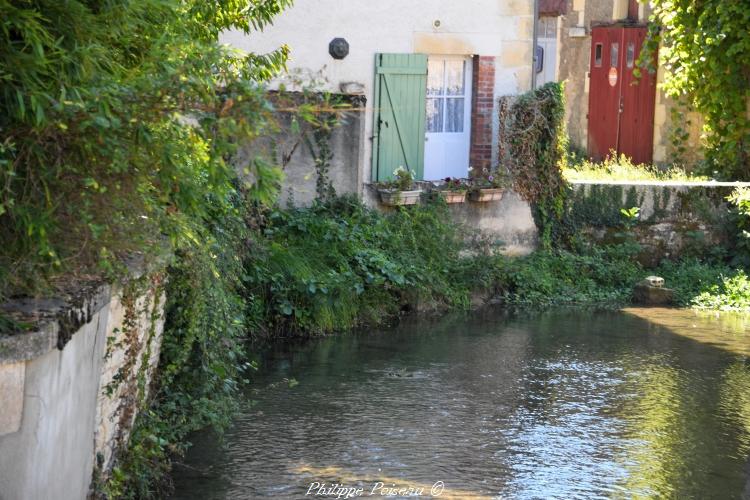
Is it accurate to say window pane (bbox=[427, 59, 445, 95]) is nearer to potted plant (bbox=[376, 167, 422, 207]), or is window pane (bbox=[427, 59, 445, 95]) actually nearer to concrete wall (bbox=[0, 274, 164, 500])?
potted plant (bbox=[376, 167, 422, 207])

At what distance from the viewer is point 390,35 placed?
14.0 metres

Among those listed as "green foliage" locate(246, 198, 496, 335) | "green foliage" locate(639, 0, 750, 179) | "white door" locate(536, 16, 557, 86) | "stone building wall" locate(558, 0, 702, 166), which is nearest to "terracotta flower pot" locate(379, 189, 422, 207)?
"green foliage" locate(246, 198, 496, 335)

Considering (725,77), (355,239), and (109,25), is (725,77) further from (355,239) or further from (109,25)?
(109,25)

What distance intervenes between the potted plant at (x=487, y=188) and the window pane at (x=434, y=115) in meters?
1.15

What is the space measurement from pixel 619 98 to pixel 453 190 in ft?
23.9

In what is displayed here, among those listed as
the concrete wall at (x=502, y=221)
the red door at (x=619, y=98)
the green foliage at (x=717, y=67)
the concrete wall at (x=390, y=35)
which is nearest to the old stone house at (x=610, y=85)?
the red door at (x=619, y=98)

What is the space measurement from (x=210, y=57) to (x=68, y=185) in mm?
808

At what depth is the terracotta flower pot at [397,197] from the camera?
12859 mm

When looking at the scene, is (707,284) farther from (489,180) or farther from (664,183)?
(489,180)

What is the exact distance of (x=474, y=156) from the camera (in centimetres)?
1466

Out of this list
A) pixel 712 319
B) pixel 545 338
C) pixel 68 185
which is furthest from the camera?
pixel 712 319

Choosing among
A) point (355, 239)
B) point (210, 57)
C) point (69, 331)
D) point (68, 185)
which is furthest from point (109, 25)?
point (355, 239)

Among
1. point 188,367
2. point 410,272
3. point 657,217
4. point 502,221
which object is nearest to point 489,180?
point 502,221

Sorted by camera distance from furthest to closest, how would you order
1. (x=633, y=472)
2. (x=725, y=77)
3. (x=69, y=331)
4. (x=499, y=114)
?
1. (x=725, y=77)
2. (x=499, y=114)
3. (x=633, y=472)
4. (x=69, y=331)
